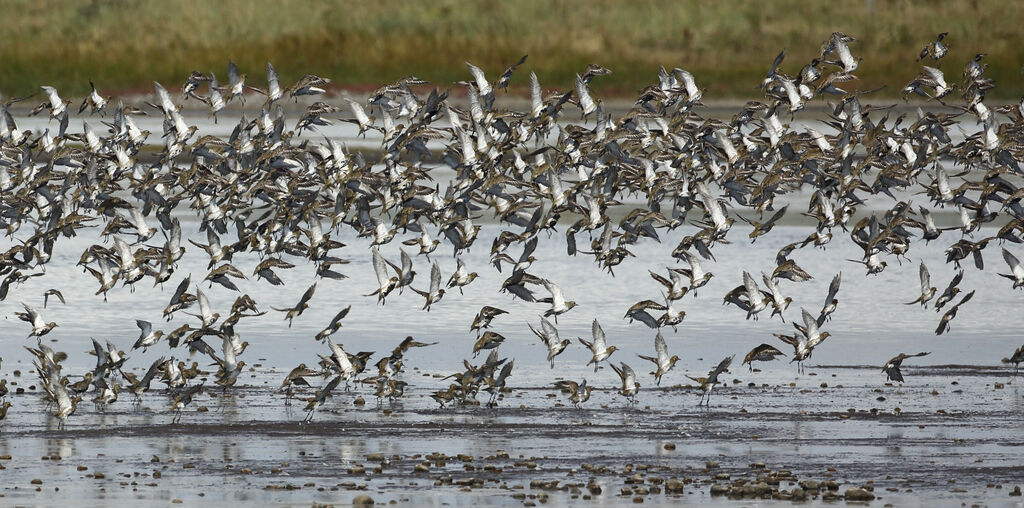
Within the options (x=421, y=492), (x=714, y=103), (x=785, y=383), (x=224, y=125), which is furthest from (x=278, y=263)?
(x=714, y=103)

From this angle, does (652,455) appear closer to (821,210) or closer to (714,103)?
(821,210)

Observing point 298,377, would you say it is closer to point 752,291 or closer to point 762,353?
point 762,353

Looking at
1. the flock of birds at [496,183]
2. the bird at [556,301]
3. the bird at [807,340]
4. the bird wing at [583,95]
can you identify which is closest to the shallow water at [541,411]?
the bird at [807,340]

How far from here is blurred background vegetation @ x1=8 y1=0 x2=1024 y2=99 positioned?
6844 centimetres

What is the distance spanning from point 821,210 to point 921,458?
29.0 feet

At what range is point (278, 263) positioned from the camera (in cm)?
2233

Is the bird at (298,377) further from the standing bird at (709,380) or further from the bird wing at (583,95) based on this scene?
the bird wing at (583,95)

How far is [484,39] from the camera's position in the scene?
76.1 meters

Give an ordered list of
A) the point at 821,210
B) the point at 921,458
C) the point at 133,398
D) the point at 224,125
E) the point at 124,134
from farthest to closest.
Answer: the point at 224,125
the point at 124,134
the point at 821,210
the point at 133,398
the point at 921,458

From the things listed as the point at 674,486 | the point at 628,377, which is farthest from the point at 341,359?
the point at 674,486

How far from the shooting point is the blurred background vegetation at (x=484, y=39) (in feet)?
225

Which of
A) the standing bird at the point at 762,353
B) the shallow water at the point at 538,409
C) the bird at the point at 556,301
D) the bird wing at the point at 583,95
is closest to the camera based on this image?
the shallow water at the point at 538,409

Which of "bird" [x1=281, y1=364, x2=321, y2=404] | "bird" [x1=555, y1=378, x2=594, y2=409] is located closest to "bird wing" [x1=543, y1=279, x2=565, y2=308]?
"bird" [x1=555, y1=378, x2=594, y2=409]

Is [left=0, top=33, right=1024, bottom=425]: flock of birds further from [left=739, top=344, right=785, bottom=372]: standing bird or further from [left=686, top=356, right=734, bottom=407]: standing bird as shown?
[left=686, top=356, right=734, bottom=407]: standing bird
